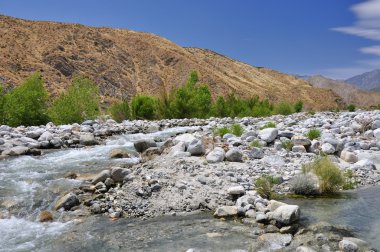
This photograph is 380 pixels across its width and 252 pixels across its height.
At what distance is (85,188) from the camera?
12141 millimetres

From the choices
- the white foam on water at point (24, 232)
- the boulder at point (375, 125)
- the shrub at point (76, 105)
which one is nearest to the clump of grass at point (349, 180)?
the white foam on water at point (24, 232)

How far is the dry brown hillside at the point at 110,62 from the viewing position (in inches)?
3130

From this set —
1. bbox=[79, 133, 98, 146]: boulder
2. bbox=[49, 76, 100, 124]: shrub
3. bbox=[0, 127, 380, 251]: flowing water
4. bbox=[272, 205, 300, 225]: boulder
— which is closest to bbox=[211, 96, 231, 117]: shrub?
bbox=[49, 76, 100, 124]: shrub

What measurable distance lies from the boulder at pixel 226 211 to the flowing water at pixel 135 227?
23 centimetres

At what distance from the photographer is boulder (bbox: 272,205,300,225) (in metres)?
9.01

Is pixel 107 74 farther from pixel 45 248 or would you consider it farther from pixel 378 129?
pixel 45 248

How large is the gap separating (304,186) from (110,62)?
286ft

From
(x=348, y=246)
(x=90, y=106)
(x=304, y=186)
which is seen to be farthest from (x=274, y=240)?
(x=90, y=106)

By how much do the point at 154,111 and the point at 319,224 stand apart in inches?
1450

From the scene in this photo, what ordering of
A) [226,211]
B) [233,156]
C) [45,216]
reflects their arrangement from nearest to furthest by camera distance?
[226,211], [45,216], [233,156]

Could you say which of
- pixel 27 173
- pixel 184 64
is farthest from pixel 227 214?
pixel 184 64

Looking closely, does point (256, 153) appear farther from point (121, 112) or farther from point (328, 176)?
point (121, 112)

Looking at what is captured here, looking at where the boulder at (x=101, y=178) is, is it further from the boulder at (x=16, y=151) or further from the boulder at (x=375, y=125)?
the boulder at (x=375, y=125)

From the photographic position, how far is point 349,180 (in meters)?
12.4
